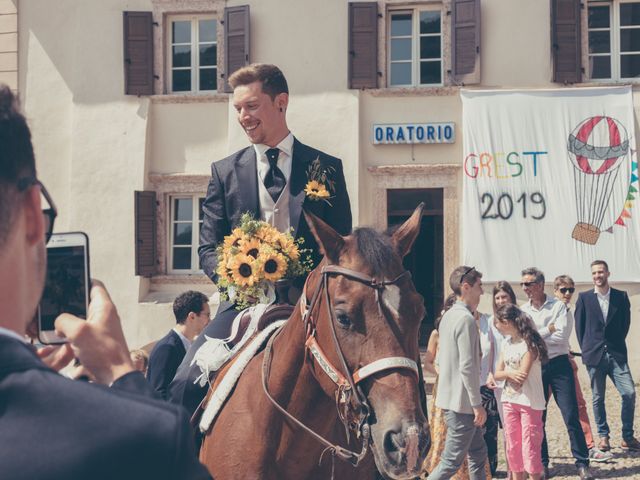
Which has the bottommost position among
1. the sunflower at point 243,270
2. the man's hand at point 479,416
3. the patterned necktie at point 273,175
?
the man's hand at point 479,416

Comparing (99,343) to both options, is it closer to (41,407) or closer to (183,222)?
(41,407)

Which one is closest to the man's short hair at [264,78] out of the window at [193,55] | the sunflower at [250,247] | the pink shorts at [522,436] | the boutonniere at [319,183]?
the boutonniere at [319,183]

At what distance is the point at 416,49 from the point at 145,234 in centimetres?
616

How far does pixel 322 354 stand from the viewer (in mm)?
4648

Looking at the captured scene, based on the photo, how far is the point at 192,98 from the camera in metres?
21.0

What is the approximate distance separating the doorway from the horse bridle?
1713 cm

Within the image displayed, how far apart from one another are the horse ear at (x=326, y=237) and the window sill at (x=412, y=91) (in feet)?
52.0

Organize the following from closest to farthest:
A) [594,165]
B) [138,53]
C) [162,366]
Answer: [162,366] → [594,165] → [138,53]

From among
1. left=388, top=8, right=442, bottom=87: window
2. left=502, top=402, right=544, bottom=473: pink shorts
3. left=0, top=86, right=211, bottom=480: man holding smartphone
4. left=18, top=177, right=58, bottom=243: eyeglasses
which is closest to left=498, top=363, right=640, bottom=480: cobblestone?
left=502, top=402, right=544, bottom=473: pink shorts

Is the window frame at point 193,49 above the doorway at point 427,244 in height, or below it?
above

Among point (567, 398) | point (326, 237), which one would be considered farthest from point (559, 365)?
point (326, 237)

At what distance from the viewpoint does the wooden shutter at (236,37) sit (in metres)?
20.6

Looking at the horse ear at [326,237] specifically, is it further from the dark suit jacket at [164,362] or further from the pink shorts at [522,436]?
the pink shorts at [522,436]

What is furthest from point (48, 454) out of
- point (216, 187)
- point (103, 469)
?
point (216, 187)
